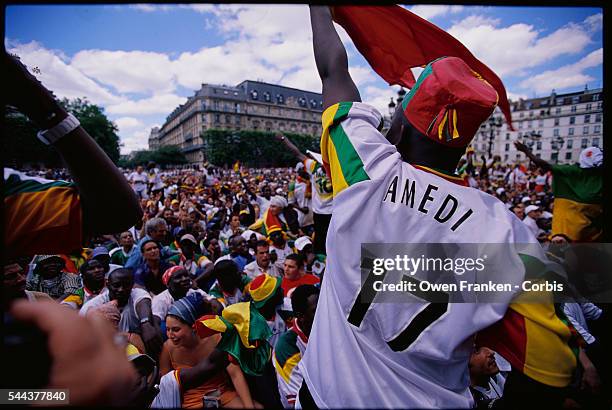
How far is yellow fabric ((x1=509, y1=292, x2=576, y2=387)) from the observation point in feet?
3.66

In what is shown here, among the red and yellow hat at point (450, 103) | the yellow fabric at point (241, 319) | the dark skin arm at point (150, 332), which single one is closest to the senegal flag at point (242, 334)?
the yellow fabric at point (241, 319)

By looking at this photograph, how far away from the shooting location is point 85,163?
114cm

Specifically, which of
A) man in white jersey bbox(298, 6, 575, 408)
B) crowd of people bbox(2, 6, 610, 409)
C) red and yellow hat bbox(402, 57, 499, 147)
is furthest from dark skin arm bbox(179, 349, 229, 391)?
red and yellow hat bbox(402, 57, 499, 147)

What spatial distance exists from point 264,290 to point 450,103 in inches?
130

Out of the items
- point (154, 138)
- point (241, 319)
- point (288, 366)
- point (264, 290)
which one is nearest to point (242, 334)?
point (241, 319)

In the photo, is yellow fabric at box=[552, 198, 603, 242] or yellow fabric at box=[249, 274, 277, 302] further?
yellow fabric at box=[552, 198, 603, 242]

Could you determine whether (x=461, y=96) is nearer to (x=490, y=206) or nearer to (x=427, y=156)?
(x=427, y=156)

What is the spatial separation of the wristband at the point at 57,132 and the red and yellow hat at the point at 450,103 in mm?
1293

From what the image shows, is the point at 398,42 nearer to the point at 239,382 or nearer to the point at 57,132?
the point at 57,132

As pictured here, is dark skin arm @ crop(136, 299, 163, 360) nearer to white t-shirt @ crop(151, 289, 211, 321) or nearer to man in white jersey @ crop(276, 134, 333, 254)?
white t-shirt @ crop(151, 289, 211, 321)

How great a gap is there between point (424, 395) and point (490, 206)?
2.45 ft

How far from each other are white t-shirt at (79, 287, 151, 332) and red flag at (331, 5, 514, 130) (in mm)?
3515

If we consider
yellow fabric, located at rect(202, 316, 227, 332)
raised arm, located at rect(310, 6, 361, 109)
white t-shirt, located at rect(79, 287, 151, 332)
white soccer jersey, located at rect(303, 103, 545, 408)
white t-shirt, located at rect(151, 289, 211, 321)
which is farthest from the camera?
white t-shirt, located at rect(151, 289, 211, 321)

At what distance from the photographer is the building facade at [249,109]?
3152 inches
